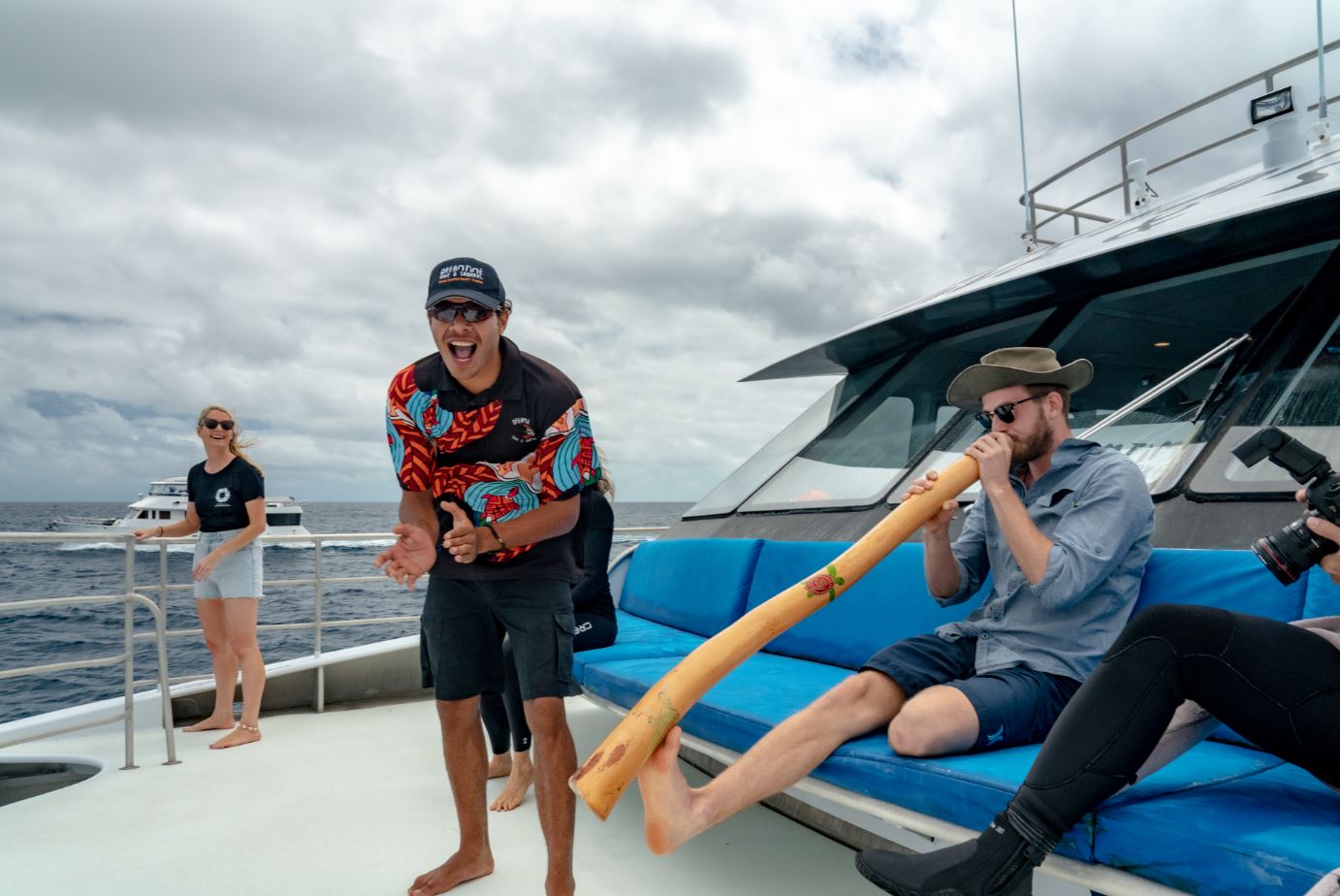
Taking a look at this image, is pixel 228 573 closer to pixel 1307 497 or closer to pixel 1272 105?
pixel 1307 497

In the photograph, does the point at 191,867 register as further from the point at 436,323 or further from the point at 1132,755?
the point at 1132,755

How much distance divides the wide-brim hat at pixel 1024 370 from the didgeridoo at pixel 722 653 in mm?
297

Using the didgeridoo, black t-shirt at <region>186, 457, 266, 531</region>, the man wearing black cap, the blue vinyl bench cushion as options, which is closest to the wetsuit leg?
the blue vinyl bench cushion

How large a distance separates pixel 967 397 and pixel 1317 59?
3.56m

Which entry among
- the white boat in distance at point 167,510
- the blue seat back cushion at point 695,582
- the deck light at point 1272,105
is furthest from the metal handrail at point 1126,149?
the white boat in distance at point 167,510

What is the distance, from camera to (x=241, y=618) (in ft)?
14.2

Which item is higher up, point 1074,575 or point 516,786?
point 1074,575

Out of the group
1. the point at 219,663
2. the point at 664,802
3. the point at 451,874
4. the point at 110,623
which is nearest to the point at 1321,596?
the point at 664,802

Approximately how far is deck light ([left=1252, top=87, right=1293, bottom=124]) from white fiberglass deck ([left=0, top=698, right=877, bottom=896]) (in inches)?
156

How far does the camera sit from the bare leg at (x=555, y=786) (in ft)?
7.63

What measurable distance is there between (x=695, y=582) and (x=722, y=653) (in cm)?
222

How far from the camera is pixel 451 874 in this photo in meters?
2.54

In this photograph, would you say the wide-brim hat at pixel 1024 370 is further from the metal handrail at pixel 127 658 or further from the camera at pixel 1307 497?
the metal handrail at pixel 127 658

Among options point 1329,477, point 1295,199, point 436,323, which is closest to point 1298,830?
point 1329,477
